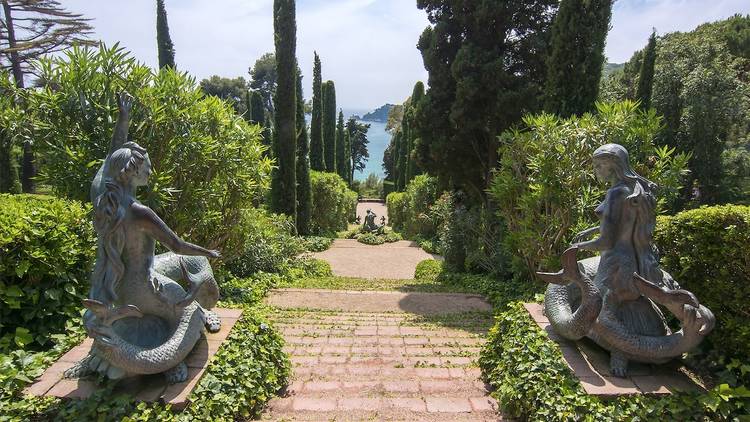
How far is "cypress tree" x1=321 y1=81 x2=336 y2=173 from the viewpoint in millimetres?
28719

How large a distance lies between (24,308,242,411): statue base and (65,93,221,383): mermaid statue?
0.23 feet

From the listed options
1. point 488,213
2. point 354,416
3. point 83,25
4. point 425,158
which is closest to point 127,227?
point 354,416

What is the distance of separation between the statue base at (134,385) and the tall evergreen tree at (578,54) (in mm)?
7452

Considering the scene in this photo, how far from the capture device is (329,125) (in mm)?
29266

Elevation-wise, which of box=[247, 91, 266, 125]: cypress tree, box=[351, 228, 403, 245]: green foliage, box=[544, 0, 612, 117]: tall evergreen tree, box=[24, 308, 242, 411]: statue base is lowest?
box=[351, 228, 403, 245]: green foliage

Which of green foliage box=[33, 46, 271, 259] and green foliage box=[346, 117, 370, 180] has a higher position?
green foliage box=[346, 117, 370, 180]

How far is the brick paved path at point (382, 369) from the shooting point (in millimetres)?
3395

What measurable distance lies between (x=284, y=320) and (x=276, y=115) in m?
11.4

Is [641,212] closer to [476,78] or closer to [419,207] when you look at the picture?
[476,78]

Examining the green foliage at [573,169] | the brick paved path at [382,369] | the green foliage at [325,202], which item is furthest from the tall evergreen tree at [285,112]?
the green foliage at [573,169]

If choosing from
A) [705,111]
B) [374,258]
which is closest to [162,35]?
[374,258]

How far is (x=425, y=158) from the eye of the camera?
40.3 feet

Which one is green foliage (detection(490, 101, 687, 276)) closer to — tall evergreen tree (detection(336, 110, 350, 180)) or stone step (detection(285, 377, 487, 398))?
stone step (detection(285, 377, 487, 398))

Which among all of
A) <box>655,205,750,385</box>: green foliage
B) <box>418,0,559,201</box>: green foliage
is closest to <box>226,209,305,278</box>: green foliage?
<box>418,0,559,201</box>: green foliage
